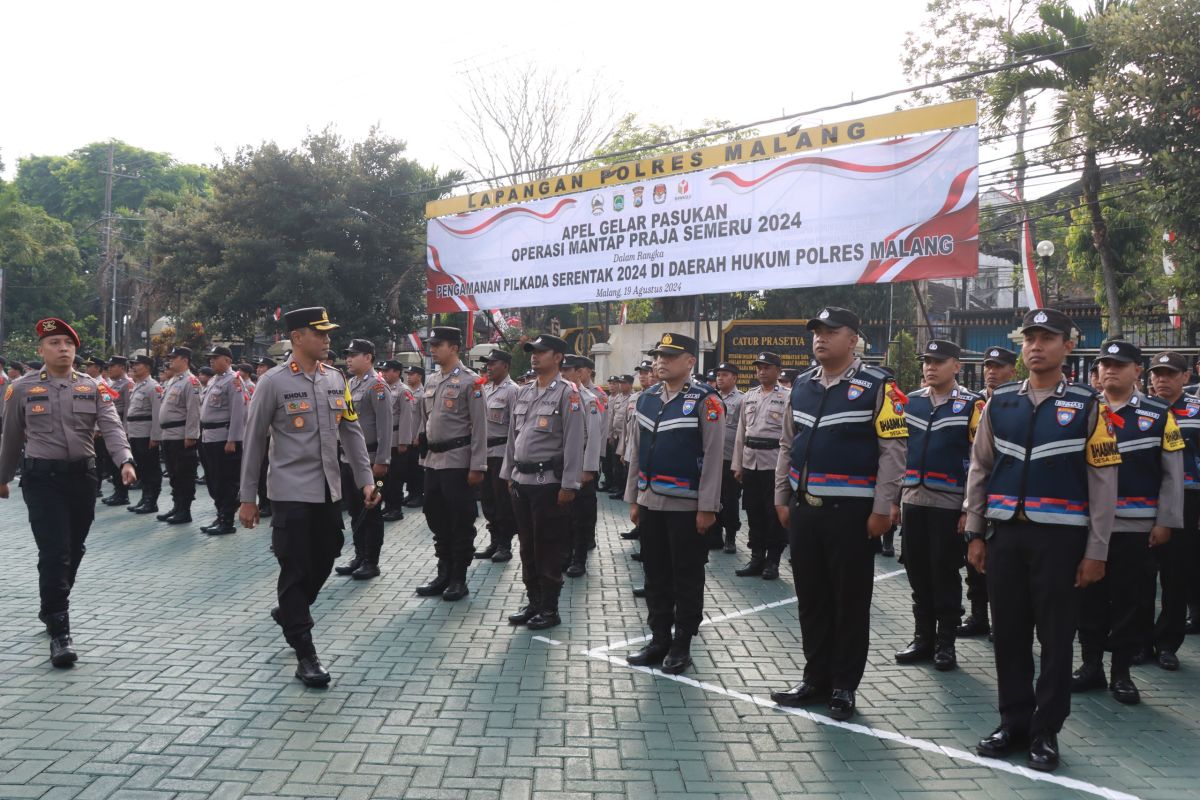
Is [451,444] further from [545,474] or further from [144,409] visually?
[144,409]

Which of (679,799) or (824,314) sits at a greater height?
(824,314)

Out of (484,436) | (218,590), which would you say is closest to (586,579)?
(484,436)

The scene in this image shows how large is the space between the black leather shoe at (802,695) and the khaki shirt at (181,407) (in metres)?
8.47

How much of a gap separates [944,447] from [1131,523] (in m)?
1.14

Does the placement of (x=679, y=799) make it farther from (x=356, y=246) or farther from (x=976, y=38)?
(x=976, y=38)

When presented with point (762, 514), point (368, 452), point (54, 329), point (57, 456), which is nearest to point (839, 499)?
point (762, 514)

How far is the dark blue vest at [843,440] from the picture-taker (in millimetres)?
4668

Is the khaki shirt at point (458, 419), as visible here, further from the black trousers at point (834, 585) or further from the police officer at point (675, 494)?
the black trousers at point (834, 585)

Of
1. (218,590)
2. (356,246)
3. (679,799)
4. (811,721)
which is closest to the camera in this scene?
(679,799)

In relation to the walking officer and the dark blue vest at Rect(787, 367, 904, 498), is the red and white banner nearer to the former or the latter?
the walking officer

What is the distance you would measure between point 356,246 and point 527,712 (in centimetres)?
2021

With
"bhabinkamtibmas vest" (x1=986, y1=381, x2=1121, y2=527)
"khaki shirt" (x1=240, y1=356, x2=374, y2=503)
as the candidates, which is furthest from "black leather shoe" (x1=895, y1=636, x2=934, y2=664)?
"khaki shirt" (x1=240, y1=356, x2=374, y2=503)

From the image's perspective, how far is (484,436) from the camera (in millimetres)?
7332

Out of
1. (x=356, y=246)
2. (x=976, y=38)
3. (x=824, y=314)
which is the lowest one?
(x=824, y=314)
